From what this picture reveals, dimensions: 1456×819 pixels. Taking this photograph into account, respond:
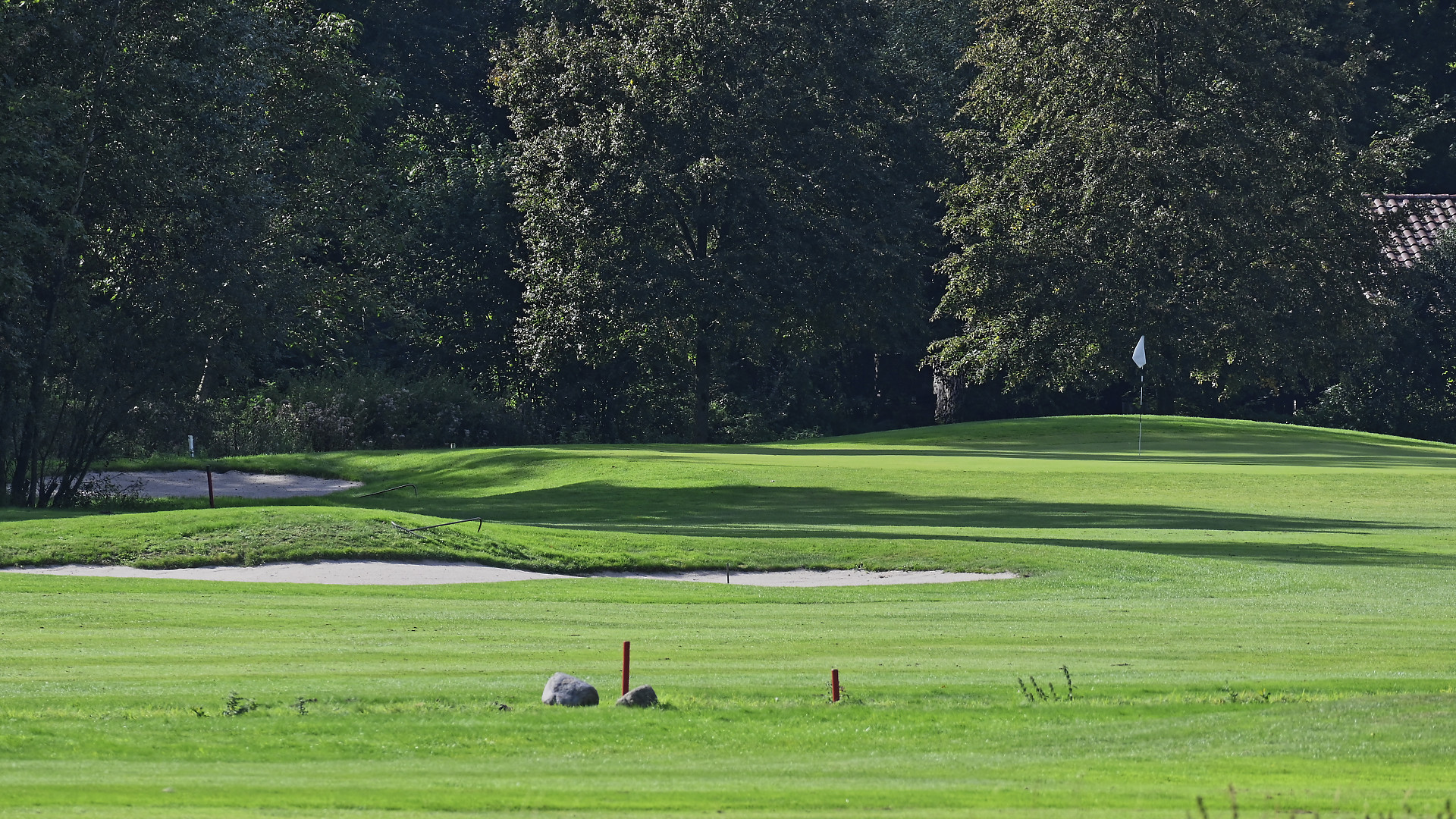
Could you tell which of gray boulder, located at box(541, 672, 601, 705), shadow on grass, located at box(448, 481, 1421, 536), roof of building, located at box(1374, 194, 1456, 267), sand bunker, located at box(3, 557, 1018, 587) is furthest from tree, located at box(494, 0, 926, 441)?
gray boulder, located at box(541, 672, 601, 705)

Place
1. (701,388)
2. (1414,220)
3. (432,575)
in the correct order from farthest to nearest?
(1414,220) < (701,388) < (432,575)

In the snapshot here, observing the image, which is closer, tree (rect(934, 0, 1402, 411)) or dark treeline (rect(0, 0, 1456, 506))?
dark treeline (rect(0, 0, 1456, 506))

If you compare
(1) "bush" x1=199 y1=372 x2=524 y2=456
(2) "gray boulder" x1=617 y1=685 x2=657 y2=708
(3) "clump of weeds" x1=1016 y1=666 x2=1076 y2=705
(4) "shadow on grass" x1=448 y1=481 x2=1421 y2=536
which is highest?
(1) "bush" x1=199 y1=372 x2=524 y2=456

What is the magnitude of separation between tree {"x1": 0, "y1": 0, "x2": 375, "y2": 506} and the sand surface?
25.9ft

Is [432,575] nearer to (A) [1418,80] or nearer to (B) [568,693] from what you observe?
(B) [568,693]

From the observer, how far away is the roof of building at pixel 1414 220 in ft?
193

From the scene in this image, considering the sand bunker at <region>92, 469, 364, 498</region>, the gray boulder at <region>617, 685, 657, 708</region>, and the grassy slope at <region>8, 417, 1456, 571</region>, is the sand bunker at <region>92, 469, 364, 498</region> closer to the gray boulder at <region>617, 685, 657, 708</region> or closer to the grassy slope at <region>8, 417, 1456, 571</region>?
the grassy slope at <region>8, 417, 1456, 571</region>

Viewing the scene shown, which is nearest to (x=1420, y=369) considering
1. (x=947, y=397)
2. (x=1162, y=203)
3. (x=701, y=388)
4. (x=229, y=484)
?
(x=1162, y=203)

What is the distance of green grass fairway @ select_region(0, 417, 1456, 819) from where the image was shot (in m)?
9.05

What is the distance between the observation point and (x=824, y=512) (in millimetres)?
29500

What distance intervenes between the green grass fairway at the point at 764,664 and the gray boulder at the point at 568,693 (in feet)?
0.64

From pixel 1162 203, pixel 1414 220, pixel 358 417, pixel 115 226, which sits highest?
pixel 1414 220

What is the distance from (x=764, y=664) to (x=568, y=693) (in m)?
2.64

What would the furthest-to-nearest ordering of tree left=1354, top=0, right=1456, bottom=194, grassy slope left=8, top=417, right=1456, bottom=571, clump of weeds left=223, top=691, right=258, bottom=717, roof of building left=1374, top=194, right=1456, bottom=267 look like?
tree left=1354, top=0, right=1456, bottom=194 → roof of building left=1374, top=194, right=1456, bottom=267 → grassy slope left=8, top=417, right=1456, bottom=571 → clump of weeds left=223, top=691, right=258, bottom=717
